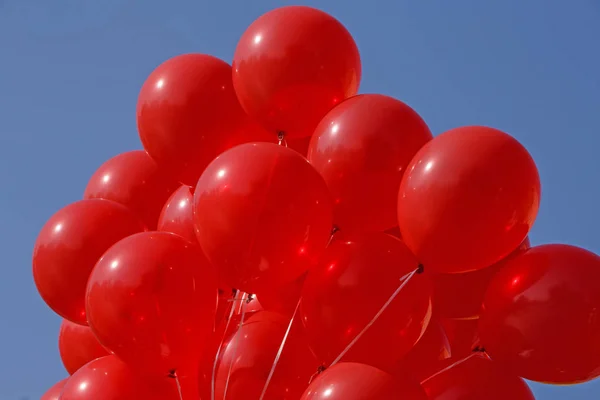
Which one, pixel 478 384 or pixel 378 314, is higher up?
pixel 378 314

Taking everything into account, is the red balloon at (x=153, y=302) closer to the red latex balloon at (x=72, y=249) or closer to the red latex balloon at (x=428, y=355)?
the red latex balloon at (x=72, y=249)

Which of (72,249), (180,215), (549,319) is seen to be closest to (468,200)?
(549,319)

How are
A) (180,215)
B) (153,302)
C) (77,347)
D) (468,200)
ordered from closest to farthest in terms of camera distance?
1. (468,200)
2. (153,302)
3. (180,215)
4. (77,347)

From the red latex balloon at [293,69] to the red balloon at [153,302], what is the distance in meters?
0.64

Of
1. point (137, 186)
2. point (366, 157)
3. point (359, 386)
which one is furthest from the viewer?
point (137, 186)

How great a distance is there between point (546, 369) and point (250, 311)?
117 centimetres

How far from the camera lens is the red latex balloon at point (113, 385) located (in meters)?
3.38

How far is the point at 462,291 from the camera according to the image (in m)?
3.53

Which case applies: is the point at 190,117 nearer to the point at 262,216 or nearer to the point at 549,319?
the point at 262,216

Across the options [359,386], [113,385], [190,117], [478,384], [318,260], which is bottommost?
[478,384]

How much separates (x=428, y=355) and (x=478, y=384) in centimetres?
39

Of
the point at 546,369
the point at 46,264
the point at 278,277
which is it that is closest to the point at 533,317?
the point at 546,369

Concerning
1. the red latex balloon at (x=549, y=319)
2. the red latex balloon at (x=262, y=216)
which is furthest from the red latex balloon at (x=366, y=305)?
the red latex balloon at (x=549, y=319)

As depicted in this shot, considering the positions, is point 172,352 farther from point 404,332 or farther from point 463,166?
point 463,166
